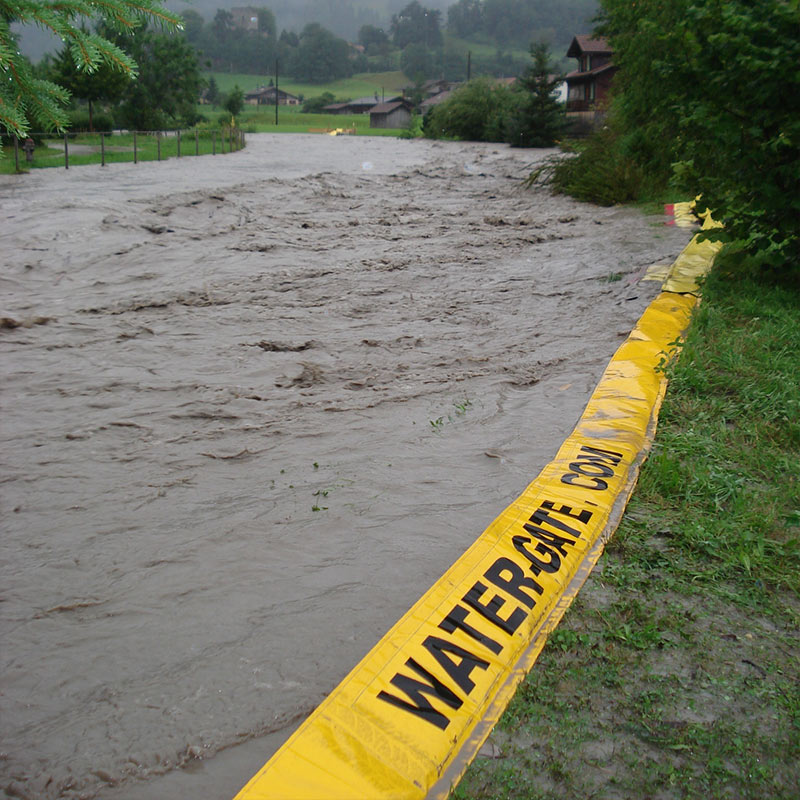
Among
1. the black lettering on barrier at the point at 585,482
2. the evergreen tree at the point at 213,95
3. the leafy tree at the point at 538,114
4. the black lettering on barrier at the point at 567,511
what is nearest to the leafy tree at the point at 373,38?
the evergreen tree at the point at 213,95

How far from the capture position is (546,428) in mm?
4781

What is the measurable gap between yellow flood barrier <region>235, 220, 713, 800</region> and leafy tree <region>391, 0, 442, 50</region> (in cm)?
16833

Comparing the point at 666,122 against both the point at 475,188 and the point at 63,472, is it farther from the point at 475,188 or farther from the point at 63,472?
the point at 475,188

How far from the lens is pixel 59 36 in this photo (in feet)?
8.34

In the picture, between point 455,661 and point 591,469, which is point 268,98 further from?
point 455,661

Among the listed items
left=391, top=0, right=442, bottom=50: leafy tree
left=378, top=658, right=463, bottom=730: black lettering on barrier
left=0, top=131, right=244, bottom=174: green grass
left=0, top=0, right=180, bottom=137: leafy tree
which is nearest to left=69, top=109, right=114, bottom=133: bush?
left=0, top=131, right=244, bottom=174: green grass

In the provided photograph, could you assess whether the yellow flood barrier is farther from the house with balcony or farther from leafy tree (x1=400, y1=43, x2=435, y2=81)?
leafy tree (x1=400, y1=43, x2=435, y2=81)

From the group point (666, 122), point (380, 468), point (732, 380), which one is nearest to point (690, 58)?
point (666, 122)

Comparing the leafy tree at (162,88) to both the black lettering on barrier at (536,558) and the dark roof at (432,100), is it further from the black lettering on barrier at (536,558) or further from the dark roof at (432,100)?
the black lettering on barrier at (536,558)

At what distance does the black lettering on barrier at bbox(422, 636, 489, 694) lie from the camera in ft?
8.35

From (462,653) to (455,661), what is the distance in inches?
1.9

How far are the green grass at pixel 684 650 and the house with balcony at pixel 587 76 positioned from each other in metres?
49.9

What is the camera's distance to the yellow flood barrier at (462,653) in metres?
2.18

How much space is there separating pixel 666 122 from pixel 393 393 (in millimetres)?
4776
